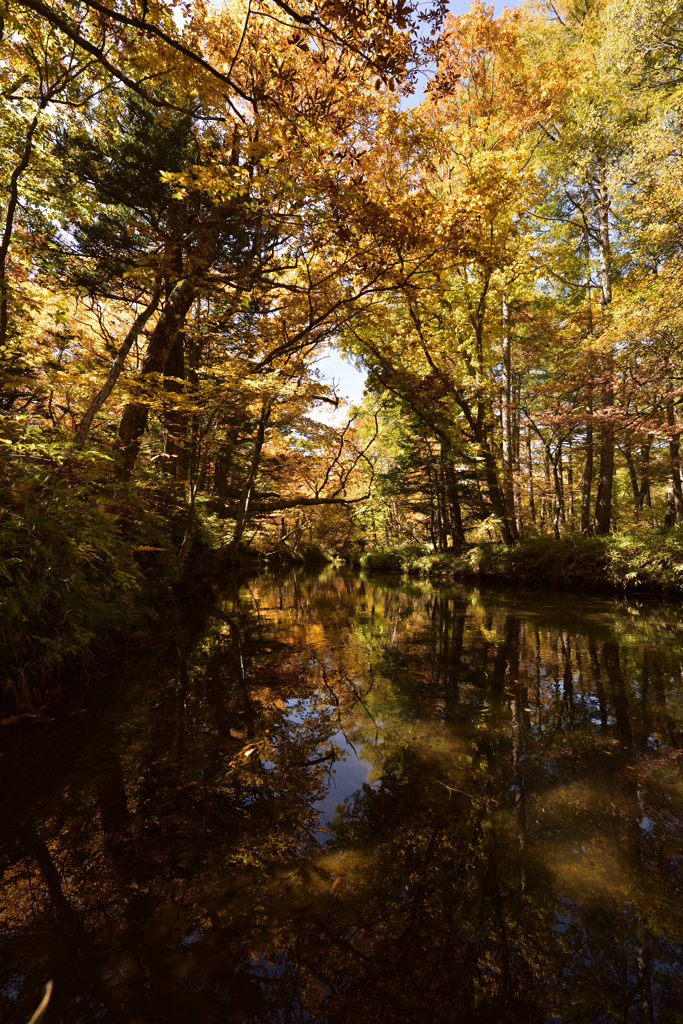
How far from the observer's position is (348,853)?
1.75m

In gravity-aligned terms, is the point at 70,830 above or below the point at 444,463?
below

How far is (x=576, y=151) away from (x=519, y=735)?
15.2 meters

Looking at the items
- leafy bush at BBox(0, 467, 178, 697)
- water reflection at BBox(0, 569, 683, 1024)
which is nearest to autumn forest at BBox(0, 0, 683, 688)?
leafy bush at BBox(0, 467, 178, 697)

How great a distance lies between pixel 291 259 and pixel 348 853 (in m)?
10.5

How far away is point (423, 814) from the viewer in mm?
1959

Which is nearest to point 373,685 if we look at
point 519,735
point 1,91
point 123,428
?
point 519,735

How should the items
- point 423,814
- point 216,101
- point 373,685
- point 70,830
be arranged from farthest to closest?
point 216,101
point 373,685
point 423,814
point 70,830

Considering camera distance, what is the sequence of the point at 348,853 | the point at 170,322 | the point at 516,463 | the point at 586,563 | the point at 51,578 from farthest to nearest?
1. the point at 516,463
2. the point at 586,563
3. the point at 170,322
4. the point at 51,578
5. the point at 348,853

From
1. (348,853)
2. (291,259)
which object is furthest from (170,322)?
(348,853)

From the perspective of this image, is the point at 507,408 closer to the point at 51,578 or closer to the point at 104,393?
the point at 104,393

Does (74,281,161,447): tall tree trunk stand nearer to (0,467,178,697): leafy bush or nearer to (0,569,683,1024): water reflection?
(0,467,178,697): leafy bush

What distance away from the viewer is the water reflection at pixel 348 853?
3.92ft

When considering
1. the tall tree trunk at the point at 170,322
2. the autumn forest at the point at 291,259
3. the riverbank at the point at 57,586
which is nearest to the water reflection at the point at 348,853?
the riverbank at the point at 57,586

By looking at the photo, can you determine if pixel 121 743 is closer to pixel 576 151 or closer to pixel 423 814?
pixel 423 814
